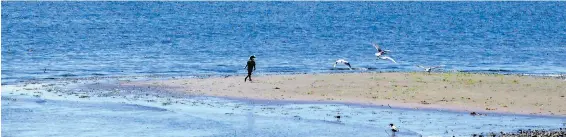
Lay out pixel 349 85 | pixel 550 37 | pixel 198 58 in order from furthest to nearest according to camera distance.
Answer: pixel 550 37 < pixel 198 58 < pixel 349 85

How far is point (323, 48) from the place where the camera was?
81875 mm

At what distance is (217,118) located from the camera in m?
34.1

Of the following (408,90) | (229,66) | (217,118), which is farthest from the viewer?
(229,66)

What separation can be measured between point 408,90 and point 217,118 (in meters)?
10.00

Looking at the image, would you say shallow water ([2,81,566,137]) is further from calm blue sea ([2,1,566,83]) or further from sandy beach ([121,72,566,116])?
calm blue sea ([2,1,566,83])

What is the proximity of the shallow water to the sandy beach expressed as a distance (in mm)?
1467

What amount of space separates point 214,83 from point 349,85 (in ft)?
19.0

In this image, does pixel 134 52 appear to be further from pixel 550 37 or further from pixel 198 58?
Answer: pixel 550 37

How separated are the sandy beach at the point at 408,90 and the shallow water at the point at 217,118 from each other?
147 centimetres

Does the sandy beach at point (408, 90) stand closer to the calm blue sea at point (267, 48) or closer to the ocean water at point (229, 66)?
the ocean water at point (229, 66)

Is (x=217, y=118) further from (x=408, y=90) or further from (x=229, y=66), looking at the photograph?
(x=229, y=66)

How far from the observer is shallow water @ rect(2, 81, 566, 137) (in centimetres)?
3112

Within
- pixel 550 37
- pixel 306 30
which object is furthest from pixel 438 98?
pixel 306 30

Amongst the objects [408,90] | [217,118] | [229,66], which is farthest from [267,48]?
[217,118]
